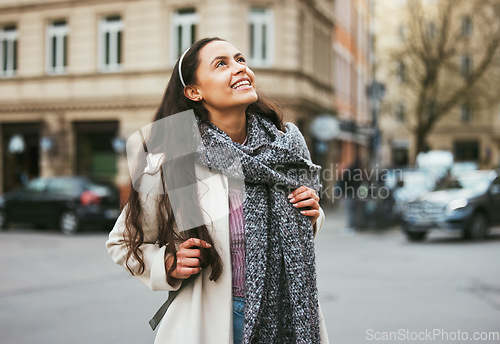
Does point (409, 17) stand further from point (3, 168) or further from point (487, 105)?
point (3, 168)

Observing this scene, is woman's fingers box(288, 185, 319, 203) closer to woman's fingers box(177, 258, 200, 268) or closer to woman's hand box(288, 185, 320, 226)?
woman's hand box(288, 185, 320, 226)

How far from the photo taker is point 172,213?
203cm

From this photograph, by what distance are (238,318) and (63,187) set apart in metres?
14.3

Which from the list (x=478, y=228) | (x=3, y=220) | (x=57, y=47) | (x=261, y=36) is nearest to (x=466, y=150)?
(x=261, y=36)

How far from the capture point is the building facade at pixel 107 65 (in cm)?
2066

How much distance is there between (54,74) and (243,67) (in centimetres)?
2206

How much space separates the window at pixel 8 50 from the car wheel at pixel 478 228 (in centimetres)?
1825

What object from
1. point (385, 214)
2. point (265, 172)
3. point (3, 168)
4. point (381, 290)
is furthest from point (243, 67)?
point (3, 168)

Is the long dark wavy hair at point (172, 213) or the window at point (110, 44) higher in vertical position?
the window at point (110, 44)

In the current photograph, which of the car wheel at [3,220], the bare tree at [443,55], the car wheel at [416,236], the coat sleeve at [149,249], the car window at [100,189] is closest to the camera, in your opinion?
the coat sleeve at [149,249]

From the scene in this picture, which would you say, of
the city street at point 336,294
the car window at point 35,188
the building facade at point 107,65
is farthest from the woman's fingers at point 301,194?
the building facade at point 107,65

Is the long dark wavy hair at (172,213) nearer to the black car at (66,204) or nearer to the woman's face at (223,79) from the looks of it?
the woman's face at (223,79)

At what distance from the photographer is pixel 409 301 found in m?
6.86

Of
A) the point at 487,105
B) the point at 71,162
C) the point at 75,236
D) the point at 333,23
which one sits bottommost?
the point at 75,236
